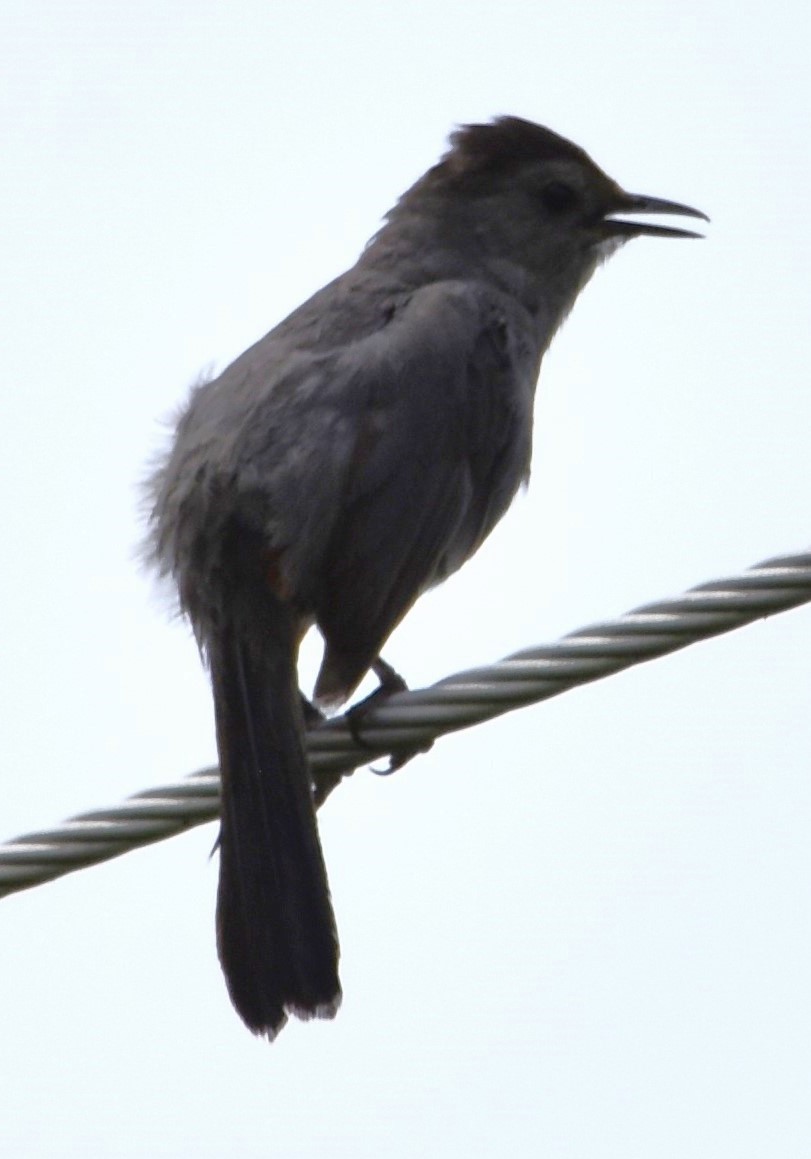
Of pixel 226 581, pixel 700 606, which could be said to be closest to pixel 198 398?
pixel 226 581

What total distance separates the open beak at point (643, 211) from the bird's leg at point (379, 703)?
2.03 m

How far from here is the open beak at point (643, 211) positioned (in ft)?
23.1

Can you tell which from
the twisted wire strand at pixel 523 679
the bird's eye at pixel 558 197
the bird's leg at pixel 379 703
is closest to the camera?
the twisted wire strand at pixel 523 679

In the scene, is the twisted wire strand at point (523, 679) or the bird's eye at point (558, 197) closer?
the twisted wire strand at point (523, 679)

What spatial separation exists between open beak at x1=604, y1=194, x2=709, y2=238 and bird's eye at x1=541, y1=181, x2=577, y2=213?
0.46 ft

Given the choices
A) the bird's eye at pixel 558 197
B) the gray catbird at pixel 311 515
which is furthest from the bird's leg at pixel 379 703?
the bird's eye at pixel 558 197

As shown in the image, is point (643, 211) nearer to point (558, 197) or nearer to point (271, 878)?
point (558, 197)

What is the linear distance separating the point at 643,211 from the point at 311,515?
2510 millimetres

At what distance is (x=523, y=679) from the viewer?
4.01m

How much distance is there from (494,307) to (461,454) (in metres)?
0.82

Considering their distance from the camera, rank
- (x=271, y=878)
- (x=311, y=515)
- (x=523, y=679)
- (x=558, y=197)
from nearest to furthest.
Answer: (x=523, y=679), (x=271, y=878), (x=311, y=515), (x=558, y=197)

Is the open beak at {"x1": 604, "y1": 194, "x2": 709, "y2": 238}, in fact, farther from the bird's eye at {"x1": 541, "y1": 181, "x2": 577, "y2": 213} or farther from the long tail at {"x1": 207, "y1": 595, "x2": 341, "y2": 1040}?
the long tail at {"x1": 207, "y1": 595, "x2": 341, "y2": 1040}

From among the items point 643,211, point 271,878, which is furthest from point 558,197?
point 271,878

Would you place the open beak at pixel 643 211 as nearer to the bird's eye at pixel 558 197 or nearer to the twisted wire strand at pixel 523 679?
the bird's eye at pixel 558 197
